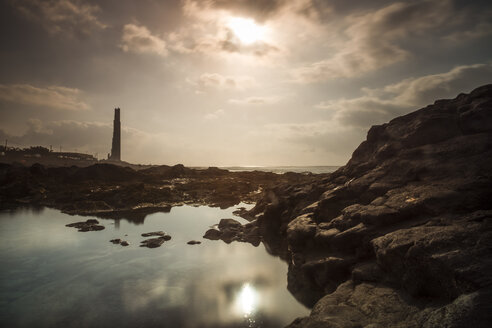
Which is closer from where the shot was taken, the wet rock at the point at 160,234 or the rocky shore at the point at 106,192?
the wet rock at the point at 160,234

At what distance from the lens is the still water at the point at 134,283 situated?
1254 cm

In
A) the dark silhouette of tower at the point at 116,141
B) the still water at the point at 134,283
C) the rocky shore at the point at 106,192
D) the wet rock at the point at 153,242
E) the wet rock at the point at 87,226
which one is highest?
the dark silhouette of tower at the point at 116,141

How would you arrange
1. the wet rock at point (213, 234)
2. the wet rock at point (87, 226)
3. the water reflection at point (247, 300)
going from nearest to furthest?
the water reflection at point (247, 300), the wet rock at point (213, 234), the wet rock at point (87, 226)

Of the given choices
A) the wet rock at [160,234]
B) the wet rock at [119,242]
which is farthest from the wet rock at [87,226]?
the wet rock at [160,234]

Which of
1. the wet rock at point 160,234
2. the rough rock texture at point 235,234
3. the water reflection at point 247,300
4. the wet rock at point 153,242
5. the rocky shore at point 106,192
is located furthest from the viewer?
the rocky shore at point 106,192

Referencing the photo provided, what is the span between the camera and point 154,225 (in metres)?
32.5

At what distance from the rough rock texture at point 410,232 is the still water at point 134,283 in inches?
117

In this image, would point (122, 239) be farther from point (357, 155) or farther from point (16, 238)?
point (357, 155)

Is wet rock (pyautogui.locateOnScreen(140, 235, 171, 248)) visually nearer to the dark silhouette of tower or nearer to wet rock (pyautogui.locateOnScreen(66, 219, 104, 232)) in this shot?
wet rock (pyautogui.locateOnScreen(66, 219, 104, 232))

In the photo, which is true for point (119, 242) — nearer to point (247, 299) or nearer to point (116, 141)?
point (247, 299)

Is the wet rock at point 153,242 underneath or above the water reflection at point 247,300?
above

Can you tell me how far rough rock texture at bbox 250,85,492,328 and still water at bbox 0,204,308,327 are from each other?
2.97m

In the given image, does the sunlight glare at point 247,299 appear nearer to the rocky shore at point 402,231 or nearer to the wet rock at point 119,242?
the rocky shore at point 402,231

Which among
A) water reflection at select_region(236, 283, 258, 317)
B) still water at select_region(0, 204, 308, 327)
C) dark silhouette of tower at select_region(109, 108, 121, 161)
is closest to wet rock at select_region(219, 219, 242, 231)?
still water at select_region(0, 204, 308, 327)
